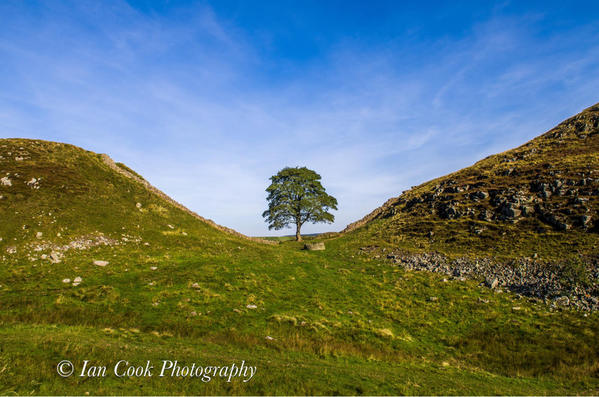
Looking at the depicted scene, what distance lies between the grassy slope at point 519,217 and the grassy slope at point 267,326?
14030 mm

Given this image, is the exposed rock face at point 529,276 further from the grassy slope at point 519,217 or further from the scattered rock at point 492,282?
the grassy slope at point 519,217

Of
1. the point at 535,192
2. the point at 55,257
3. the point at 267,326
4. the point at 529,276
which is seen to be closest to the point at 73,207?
the point at 55,257

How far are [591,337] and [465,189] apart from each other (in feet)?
153

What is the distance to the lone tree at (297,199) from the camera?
65812 mm

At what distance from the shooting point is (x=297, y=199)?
68.6 meters

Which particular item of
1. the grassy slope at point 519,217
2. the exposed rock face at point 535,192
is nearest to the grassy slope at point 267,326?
the grassy slope at point 519,217

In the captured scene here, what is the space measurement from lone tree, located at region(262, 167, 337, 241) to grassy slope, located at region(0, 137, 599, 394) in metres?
34.6

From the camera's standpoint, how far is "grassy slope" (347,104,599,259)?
109ft

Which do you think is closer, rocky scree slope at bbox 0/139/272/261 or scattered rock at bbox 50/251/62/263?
scattered rock at bbox 50/251/62/263

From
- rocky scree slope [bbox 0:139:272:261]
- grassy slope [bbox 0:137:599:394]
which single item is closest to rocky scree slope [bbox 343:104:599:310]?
grassy slope [bbox 0:137:599:394]

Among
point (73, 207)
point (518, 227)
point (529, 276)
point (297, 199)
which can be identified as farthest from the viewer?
point (297, 199)

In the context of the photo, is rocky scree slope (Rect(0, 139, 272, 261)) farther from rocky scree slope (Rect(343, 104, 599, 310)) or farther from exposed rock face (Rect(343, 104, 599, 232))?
exposed rock face (Rect(343, 104, 599, 232))

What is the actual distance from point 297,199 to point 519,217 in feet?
145

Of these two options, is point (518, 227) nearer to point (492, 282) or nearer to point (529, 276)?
point (529, 276)
